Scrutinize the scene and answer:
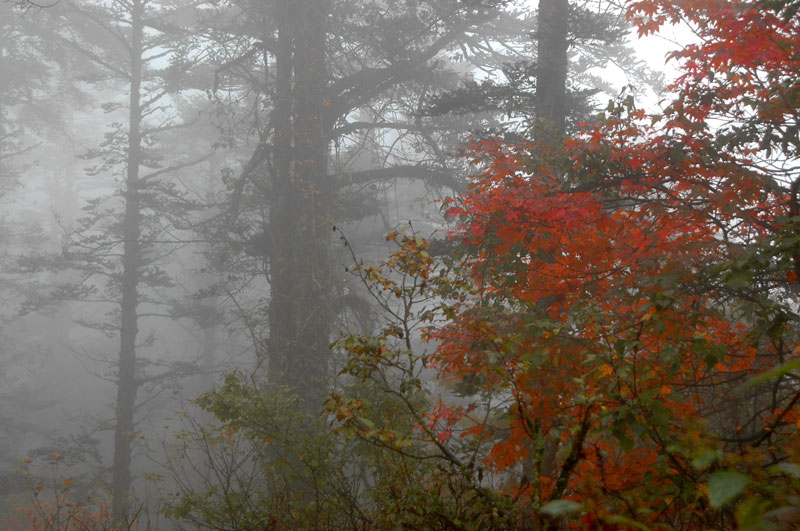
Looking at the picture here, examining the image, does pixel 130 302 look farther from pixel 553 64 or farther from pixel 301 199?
pixel 553 64

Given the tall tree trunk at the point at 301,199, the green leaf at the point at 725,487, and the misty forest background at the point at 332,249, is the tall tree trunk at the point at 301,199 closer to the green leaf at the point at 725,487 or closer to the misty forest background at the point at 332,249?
the misty forest background at the point at 332,249

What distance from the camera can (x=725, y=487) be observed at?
4.03 ft

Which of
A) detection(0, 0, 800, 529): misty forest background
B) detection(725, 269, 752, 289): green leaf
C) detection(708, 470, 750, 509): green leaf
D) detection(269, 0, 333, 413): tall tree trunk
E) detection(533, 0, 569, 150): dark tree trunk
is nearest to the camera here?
detection(708, 470, 750, 509): green leaf

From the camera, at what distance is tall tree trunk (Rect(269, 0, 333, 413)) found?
11766mm

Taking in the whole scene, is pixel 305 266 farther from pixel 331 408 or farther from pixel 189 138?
pixel 189 138

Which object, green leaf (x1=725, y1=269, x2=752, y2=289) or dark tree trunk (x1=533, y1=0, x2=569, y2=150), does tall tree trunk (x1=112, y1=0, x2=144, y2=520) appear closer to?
dark tree trunk (x1=533, y1=0, x2=569, y2=150)

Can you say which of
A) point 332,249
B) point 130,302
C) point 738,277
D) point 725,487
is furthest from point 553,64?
point 130,302

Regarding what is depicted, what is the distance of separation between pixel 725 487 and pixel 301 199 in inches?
464

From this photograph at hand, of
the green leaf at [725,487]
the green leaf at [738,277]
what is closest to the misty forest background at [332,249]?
the green leaf at [725,487]

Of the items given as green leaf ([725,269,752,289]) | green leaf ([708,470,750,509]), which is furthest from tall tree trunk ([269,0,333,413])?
green leaf ([708,470,750,509])

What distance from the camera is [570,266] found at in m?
6.02

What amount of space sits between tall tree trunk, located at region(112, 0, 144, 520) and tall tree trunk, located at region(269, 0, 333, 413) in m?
6.53

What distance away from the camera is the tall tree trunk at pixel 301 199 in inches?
463

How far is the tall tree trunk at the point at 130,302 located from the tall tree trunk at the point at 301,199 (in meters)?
6.53
